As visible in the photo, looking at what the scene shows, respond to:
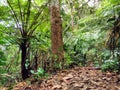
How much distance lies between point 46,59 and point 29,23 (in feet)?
2.73

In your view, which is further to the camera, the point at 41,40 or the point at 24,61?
the point at 41,40

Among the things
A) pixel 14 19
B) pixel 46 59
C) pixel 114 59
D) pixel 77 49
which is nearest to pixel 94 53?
pixel 77 49

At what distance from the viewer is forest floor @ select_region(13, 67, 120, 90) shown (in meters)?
2.70

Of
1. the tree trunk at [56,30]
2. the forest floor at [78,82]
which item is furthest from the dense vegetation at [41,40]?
the forest floor at [78,82]

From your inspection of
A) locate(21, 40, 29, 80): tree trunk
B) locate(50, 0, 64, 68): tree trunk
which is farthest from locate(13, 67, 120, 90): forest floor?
locate(50, 0, 64, 68): tree trunk

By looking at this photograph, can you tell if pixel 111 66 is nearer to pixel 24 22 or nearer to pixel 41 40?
pixel 41 40

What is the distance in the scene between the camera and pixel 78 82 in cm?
283

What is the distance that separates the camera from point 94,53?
15.8 feet

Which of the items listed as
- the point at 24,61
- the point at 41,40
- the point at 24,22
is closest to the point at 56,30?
the point at 41,40

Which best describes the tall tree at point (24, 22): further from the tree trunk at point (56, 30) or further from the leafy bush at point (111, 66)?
the leafy bush at point (111, 66)

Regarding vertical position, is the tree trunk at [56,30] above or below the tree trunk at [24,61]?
above

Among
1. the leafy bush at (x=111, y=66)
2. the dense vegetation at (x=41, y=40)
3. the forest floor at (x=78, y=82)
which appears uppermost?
the dense vegetation at (x=41, y=40)

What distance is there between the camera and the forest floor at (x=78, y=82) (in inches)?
106

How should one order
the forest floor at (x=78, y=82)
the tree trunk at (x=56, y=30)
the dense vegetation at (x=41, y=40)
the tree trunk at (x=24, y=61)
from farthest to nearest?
1. the tree trunk at (x=56, y=30)
2. the tree trunk at (x=24, y=61)
3. the dense vegetation at (x=41, y=40)
4. the forest floor at (x=78, y=82)
